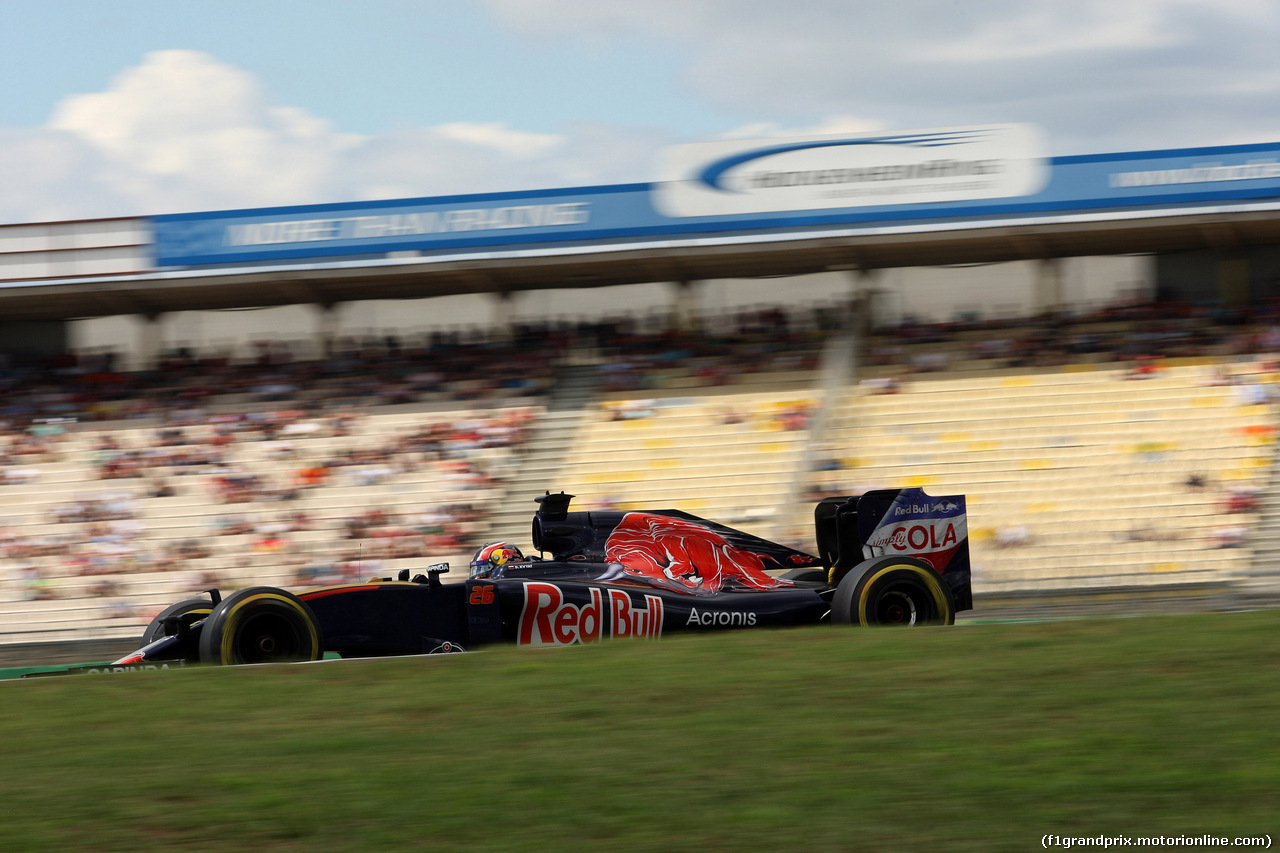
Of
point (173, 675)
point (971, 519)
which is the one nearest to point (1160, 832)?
point (173, 675)

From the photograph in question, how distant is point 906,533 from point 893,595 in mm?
650

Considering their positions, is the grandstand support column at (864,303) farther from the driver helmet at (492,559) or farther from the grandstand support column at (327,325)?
the driver helmet at (492,559)

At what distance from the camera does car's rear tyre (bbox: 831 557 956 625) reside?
8.36m

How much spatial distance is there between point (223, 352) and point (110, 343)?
212cm

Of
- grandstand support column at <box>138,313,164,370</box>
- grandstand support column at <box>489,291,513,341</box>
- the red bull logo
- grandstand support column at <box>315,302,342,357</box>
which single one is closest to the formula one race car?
the red bull logo

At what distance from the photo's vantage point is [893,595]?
853cm

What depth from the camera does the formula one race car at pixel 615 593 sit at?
732cm

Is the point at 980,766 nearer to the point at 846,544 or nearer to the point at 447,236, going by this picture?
the point at 846,544

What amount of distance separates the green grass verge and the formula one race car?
0.76 m

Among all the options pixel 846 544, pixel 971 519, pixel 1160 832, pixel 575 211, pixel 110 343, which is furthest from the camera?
pixel 110 343

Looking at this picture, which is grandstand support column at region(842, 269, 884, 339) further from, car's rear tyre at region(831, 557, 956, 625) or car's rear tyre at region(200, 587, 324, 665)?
car's rear tyre at region(200, 587, 324, 665)

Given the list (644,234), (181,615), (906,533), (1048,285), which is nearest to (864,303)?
(1048,285)

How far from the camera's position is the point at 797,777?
173 inches

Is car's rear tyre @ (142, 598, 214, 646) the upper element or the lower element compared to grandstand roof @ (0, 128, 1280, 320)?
lower
